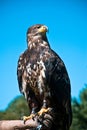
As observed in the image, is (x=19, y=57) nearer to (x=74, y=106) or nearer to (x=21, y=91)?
(x=21, y=91)

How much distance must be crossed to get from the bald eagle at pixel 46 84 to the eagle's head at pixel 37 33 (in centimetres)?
32

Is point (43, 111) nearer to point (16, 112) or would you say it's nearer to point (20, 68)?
point (20, 68)

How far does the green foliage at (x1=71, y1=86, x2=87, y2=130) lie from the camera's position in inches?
2135

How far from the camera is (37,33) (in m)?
10.9

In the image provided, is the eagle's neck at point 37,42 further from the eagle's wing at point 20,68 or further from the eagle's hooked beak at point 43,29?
the eagle's wing at point 20,68

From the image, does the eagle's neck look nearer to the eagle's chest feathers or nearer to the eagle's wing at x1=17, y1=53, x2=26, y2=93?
the eagle's wing at x1=17, y1=53, x2=26, y2=93

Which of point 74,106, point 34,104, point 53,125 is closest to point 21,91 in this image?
point 34,104

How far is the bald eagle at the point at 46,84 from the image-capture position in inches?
400

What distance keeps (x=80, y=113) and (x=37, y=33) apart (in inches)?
1725

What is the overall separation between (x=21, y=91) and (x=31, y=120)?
1105 millimetres

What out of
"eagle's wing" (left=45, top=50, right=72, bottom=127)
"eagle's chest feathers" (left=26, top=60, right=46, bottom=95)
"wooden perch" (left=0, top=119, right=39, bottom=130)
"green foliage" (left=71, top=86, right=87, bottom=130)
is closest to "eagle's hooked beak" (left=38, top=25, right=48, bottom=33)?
"eagle's wing" (left=45, top=50, right=72, bottom=127)

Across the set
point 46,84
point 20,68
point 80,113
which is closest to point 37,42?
point 20,68

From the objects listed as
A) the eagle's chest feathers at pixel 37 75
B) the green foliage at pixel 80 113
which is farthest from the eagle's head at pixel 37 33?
the green foliage at pixel 80 113

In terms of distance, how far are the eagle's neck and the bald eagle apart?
0.29 ft
